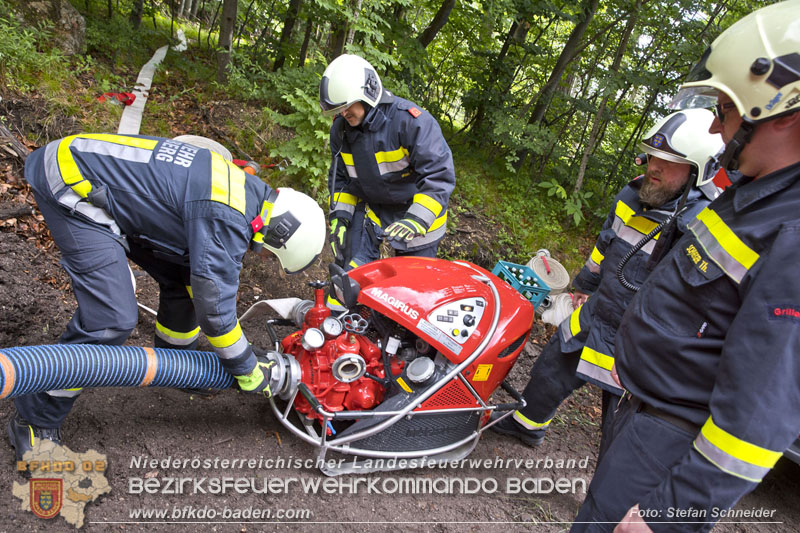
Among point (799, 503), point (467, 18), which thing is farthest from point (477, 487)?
point (467, 18)

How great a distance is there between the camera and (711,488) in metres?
1.22

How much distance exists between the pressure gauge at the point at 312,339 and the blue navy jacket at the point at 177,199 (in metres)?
0.31

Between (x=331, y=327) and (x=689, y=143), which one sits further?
(x=331, y=327)

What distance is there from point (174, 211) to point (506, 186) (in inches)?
221

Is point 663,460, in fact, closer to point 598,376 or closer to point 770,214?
point 770,214

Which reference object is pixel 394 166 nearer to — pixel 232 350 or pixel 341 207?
pixel 341 207

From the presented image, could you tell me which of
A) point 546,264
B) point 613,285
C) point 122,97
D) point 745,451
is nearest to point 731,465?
point 745,451

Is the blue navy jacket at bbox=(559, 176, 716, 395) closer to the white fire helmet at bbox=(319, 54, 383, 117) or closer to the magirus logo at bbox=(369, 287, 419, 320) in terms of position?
the magirus logo at bbox=(369, 287, 419, 320)

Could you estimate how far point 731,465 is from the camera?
1.20m

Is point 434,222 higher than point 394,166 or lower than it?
lower

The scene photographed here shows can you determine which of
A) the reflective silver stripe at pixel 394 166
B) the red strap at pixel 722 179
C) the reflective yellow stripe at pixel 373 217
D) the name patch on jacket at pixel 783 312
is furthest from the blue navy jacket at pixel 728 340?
the reflective yellow stripe at pixel 373 217

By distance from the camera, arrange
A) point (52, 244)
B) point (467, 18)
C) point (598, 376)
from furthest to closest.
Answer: point (467, 18) → point (52, 244) → point (598, 376)

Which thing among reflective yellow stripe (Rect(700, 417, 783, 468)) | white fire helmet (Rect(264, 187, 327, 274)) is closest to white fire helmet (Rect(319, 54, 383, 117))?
white fire helmet (Rect(264, 187, 327, 274))

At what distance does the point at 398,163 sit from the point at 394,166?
0.04 meters
